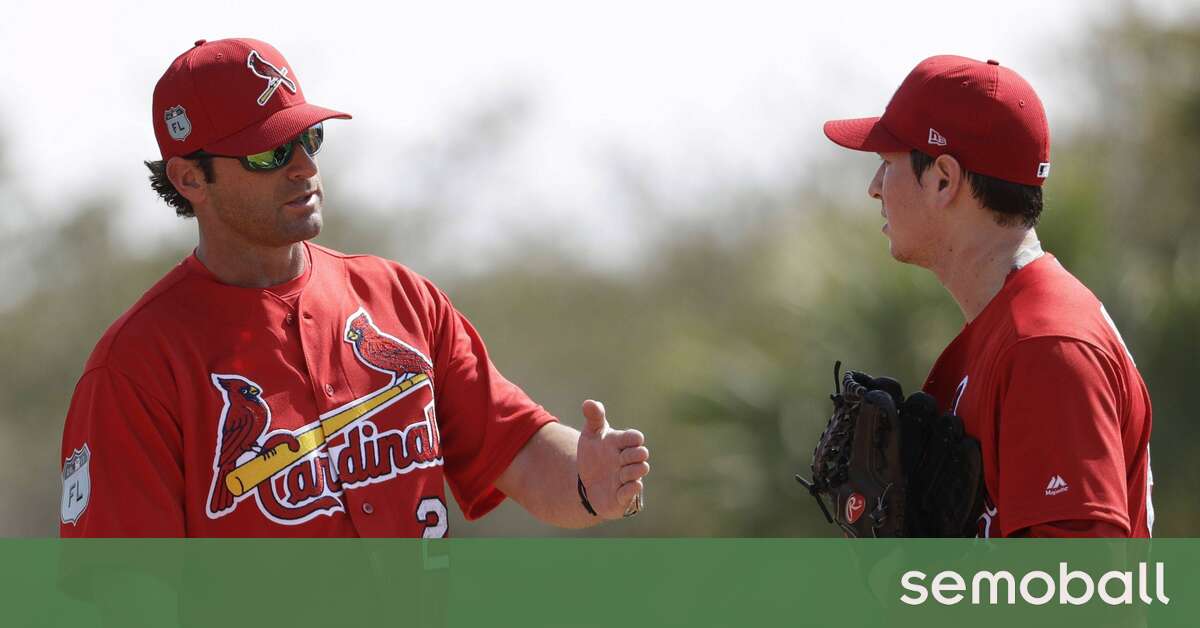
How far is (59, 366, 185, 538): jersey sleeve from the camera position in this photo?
Answer: 3840mm

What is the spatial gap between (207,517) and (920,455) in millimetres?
1873

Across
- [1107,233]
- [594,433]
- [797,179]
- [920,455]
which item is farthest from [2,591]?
[797,179]

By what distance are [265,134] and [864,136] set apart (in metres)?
1.68

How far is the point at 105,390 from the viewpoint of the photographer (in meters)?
3.90

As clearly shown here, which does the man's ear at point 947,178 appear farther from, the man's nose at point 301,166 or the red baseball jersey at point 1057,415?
the man's nose at point 301,166

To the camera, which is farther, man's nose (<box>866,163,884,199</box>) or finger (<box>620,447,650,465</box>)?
finger (<box>620,447,650,465</box>)

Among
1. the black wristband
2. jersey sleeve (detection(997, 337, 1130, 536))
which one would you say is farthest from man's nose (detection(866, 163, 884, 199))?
the black wristband

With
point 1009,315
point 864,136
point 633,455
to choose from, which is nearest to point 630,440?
point 633,455

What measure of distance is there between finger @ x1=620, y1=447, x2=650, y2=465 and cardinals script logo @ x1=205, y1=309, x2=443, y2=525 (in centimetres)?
54

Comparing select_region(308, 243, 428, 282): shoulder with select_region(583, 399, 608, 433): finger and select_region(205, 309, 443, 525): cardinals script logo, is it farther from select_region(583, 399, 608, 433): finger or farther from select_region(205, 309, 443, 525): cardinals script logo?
select_region(583, 399, 608, 433): finger

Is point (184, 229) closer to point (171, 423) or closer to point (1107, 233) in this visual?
point (1107, 233)

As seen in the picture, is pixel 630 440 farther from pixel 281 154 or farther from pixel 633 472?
pixel 281 154

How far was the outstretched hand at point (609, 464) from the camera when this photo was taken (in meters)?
4.24

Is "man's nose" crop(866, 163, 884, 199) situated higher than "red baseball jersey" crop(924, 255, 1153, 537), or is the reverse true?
"man's nose" crop(866, 163, 884, 199)
